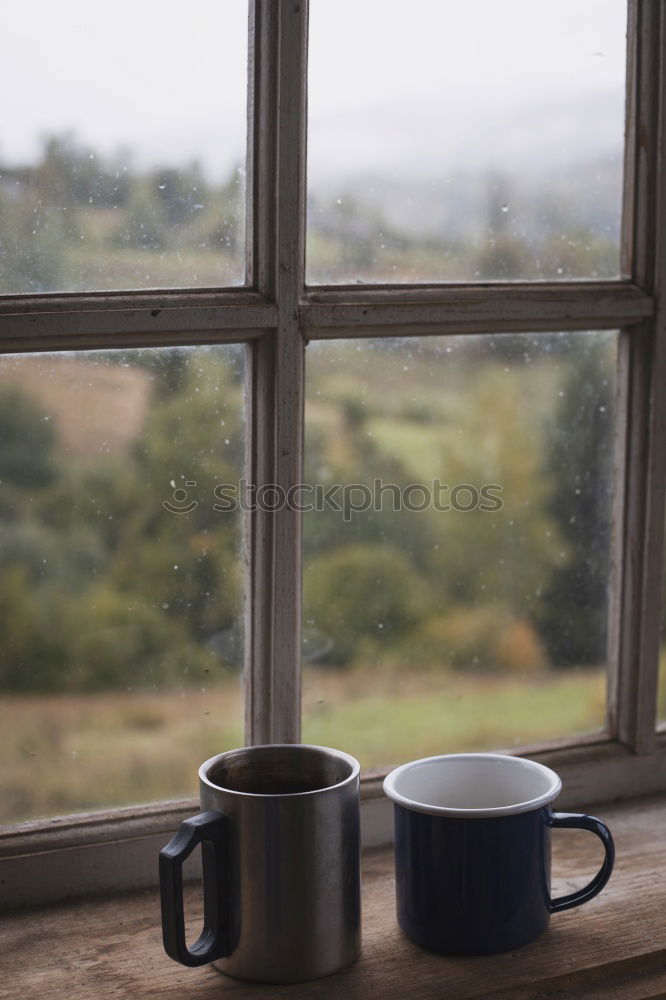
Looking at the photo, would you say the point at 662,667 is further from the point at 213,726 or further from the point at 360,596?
the point at 213,726

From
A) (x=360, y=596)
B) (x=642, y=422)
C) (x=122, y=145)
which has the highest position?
(x=122, y=145)

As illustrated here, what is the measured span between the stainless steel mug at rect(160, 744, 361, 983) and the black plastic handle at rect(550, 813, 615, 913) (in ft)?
→ 0.55

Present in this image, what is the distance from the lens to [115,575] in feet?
2.95

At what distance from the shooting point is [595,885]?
83cm

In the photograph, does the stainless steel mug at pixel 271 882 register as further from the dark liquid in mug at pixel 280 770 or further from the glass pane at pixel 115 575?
the glass pane at pixel 115 575

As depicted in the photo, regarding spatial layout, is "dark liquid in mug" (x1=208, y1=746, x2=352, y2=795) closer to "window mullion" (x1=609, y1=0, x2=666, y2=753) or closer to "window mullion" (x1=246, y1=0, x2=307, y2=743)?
"window mullion" (x1=246, y1=0, x2=307, y2=743)

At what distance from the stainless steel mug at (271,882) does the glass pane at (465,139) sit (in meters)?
0.45

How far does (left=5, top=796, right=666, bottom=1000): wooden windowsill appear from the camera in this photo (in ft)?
2.48

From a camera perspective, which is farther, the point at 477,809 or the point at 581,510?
the point at 581,510

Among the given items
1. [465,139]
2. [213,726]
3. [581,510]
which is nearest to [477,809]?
[213,726]

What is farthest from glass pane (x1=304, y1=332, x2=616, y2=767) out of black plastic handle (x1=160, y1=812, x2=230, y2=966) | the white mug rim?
black plastic handle (x1=160, y1=812, x2=230, y2=966)

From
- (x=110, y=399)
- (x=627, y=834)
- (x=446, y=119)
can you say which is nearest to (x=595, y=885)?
(x=627, y=834)

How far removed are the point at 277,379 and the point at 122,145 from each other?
0.75 ft

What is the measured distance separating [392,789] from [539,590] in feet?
1.04
